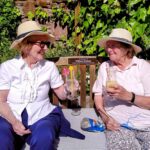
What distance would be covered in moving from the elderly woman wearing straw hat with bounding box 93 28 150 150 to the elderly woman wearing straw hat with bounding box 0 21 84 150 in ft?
1.11

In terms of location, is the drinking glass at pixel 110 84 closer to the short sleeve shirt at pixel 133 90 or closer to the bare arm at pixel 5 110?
the short sleeve shirt at pixel 133 90

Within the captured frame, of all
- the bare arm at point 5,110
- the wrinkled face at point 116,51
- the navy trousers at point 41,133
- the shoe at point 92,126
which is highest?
the wrinkled face at point 116,51

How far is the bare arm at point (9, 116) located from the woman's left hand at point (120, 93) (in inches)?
31.2

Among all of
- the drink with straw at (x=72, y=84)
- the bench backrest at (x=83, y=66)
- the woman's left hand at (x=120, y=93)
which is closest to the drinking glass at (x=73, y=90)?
the drink with straw at (x=72, y=84)

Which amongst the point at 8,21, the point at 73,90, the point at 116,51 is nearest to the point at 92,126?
the point at 73,90

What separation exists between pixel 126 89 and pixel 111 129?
1.26 feet

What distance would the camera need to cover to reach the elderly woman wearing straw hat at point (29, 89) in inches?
161

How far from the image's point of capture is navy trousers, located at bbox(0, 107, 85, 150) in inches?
→ 149

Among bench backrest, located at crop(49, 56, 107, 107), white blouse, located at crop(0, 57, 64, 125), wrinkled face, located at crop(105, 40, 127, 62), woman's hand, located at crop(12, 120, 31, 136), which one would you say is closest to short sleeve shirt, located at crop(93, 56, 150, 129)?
wrinkled face, located at crop(105, 40, 127, 62)

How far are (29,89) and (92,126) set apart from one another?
697 millimetres

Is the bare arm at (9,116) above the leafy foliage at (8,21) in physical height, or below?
below

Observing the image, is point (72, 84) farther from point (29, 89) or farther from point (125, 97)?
point (125, 97)

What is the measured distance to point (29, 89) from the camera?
4.20 m

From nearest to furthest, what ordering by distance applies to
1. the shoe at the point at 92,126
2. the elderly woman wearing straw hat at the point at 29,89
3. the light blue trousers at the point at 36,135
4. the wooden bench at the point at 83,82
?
1. the light blue trousers at the point at 36,135
2. the elderly woman wearing straw hat at the point at 29,89
3. the shoe at the point at 92,126
4. the wooden bench at the point at 83,82
